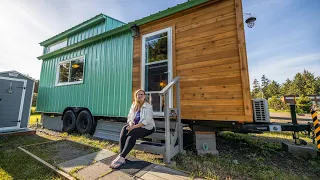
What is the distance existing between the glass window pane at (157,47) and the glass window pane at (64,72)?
440cm

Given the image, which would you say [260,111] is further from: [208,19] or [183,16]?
[183,16]

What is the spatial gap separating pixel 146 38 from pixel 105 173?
353 cm

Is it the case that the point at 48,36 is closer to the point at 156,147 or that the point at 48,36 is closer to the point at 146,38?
the point at 146,38

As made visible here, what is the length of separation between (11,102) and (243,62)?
7954 mm

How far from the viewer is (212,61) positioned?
10.3 ft

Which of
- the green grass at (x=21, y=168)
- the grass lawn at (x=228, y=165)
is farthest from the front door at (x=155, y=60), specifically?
the green grass at (x=21, y=168)

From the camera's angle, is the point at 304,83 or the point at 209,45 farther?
the point at 304,83

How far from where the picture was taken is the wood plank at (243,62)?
2.68 m

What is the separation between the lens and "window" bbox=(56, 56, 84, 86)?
5871mm

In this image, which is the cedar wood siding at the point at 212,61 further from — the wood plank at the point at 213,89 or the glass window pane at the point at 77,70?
the glass window pane at the point at 77,70

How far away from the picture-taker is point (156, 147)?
254cm

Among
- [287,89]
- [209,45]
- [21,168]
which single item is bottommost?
[21,168]

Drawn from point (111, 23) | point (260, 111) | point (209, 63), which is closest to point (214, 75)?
point (209, 63)

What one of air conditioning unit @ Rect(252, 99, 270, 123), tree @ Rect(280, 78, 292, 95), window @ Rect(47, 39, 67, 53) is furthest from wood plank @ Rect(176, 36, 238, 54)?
tree @ Rect(280, 78, 292, 95)
